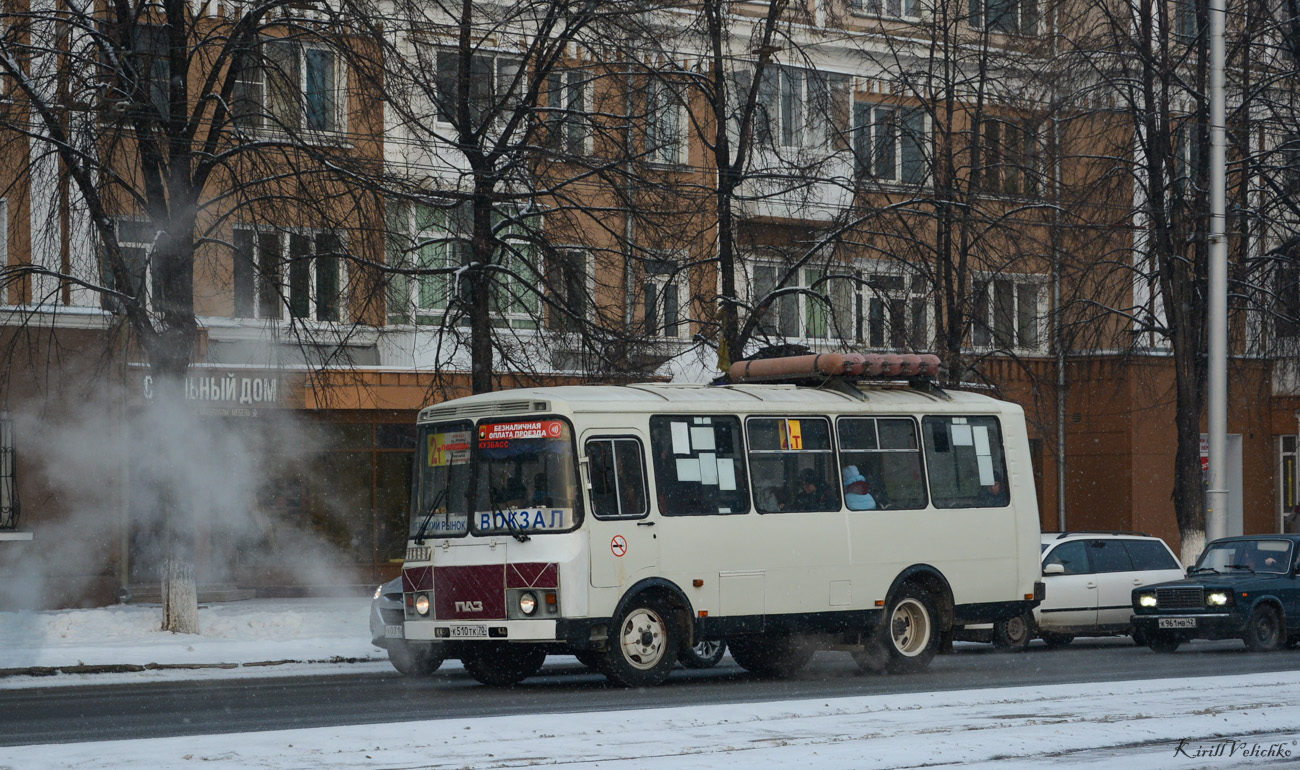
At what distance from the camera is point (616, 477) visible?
1526 centimetres

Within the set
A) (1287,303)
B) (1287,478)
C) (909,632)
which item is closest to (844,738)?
(909,632)

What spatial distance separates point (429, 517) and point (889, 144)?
13400mm

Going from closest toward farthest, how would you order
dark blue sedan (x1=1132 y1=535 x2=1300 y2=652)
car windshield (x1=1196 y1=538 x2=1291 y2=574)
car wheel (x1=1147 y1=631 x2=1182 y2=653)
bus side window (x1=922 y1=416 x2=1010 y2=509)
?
1. bus side window (x1=922 y1=416 x2=1010 y2=509)
2. dark blue sedan (x1=1132 y1=535 x2=1300 y2=652)
3. car wheel (x1=1147 y1=631 x2=1182 y2=653)
4. car windshield (x1=1196 y1=538 x2=1291 y2=574)

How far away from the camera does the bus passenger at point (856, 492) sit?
16922 mm

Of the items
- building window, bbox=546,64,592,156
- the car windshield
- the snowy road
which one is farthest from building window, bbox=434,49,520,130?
the car windshield

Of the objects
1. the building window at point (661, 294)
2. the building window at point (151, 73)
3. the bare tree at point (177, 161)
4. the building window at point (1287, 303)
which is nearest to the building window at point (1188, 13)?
the building window at point (1287, 303)

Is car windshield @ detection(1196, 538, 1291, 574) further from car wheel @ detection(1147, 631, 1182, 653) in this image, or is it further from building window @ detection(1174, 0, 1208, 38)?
building window @ detection(1174, 0, 1208, 38)

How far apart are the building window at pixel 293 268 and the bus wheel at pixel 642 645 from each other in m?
6.70

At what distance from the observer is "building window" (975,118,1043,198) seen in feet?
86.5

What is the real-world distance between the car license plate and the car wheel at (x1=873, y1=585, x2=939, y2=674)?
4.40m

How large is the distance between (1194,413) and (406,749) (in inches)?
805

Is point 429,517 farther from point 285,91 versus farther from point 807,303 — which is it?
point 807,303

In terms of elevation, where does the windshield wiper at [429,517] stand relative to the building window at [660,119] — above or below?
below

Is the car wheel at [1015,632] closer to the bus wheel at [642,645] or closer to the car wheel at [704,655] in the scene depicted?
the car wheel at [704,655]
